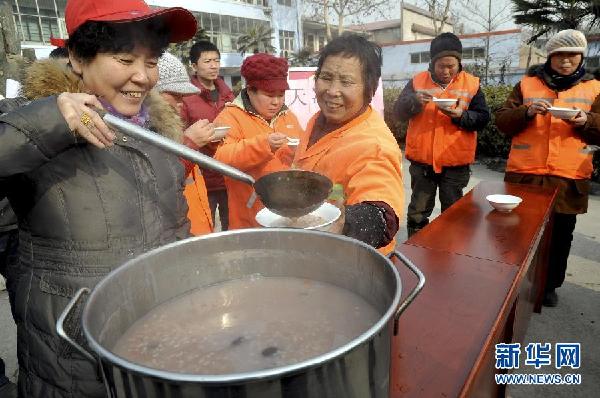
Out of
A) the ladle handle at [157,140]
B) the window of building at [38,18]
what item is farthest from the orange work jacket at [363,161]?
the window of building at [38,18]

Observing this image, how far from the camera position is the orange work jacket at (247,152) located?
8.84ft

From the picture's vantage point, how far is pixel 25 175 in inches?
48.3

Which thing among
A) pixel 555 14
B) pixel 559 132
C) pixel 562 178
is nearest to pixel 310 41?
pixel 555 14

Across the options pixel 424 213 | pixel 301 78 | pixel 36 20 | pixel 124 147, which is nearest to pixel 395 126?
pixel 301 78

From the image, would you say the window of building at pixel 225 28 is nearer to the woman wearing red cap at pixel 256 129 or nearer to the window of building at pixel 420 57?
the window of building at pixel 420 57

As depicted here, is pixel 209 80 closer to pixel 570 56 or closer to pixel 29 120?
pixel 570 56

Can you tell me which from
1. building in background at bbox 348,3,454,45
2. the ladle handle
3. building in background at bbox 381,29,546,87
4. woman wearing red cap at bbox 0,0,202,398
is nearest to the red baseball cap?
woman wearing red cap at bbox 0,0,202,398

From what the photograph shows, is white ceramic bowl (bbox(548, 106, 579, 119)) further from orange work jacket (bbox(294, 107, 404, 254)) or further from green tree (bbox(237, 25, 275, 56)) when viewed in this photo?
green tree (bbox(237, 25, 275, 56))

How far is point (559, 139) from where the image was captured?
3.34 m

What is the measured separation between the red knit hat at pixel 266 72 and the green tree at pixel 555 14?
11.4 metres

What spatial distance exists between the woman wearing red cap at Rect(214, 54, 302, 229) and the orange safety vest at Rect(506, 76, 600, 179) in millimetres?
2095

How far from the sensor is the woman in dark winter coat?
3287mm

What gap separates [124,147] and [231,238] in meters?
0.60

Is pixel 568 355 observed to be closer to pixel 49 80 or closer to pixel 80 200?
pixel 80 200
